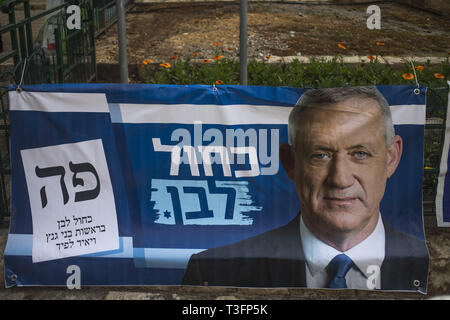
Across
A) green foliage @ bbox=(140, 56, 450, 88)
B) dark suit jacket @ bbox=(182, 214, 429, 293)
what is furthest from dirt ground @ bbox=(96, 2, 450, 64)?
dark suit jacket @ bbox=(182, 214, 429, 293)

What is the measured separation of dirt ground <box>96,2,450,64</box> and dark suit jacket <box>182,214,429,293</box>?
17.2 feet

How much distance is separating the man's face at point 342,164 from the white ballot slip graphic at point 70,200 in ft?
4.86

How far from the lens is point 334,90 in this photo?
4.32 meters

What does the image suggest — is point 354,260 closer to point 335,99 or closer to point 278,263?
point 278,263

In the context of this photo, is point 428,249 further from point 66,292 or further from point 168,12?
point 168,12

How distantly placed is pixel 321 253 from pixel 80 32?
568 centimetres

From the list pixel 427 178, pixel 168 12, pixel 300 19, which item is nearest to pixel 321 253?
pixel 427 178

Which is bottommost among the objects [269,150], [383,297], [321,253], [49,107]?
[383,297]

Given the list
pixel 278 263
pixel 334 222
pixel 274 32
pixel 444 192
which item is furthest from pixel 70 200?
pixel 274 32

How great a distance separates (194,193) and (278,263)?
33.2 inches

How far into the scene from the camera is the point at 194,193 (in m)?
4.46

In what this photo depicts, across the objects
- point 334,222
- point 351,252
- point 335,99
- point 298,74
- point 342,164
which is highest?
point 335,99

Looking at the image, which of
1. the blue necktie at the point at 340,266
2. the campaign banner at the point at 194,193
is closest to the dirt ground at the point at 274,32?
the campaign banner at the point at 194,193

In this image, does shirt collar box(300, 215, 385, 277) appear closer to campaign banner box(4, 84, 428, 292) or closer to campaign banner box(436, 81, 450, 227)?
campaign banner box(4, 84, 428, 292)
